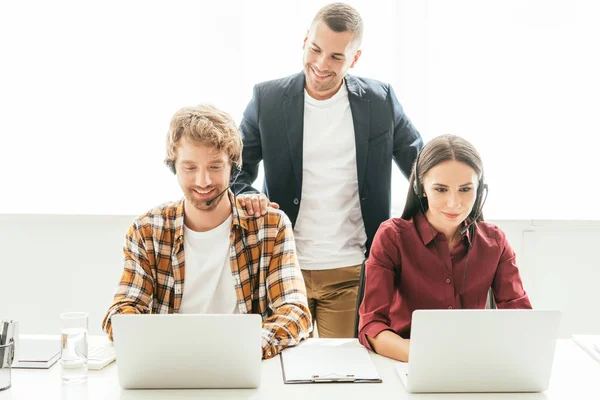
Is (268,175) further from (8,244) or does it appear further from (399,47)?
(8,244)

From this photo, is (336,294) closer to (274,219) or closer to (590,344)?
(274,219)

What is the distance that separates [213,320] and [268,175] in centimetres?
116

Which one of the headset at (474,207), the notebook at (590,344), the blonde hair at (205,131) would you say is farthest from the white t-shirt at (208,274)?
the notebook at (590,344)

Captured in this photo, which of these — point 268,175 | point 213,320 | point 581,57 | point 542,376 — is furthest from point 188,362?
point 581,57

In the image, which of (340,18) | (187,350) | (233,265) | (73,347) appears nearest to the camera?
(187,350)

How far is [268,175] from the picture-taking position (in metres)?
2.54

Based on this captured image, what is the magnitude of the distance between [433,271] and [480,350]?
55 centimetres

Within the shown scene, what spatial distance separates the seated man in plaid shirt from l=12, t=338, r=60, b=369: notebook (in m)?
Answer: 0.22

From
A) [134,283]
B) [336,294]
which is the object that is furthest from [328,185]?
[134,283]

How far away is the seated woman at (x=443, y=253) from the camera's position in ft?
6.46

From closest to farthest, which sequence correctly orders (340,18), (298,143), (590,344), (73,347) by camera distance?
(73,347), (590,344), (340,18), (298,143)

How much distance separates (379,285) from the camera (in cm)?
196

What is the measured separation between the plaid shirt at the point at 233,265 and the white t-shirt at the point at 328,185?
19.6 inches

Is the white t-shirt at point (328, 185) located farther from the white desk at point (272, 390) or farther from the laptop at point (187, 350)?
the laptop at point (187, 350)
